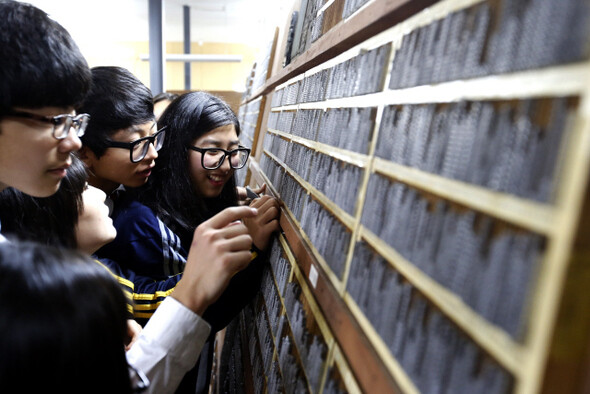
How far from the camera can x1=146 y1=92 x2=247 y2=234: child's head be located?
1.55 m

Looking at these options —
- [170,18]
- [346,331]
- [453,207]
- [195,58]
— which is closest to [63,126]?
[346,331]

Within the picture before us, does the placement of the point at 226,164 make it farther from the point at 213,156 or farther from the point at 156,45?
the point at 156,45

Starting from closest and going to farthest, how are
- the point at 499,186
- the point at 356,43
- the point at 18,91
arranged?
the point at 499,186
the point at 356,43
the point at 18,91

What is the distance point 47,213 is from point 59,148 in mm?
279

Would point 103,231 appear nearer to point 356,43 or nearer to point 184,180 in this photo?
point 184,180

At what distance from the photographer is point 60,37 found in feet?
3.08

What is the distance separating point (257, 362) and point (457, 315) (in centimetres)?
82

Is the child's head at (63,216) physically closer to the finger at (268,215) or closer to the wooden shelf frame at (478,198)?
the finger at (268,215)

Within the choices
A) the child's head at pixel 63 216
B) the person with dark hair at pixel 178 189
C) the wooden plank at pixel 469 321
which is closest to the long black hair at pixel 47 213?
the child's head at pixel 63 216

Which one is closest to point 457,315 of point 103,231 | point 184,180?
point 103,231

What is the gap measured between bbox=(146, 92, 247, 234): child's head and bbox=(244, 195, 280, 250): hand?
1.39ft

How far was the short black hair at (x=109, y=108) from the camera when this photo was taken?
1485 mm

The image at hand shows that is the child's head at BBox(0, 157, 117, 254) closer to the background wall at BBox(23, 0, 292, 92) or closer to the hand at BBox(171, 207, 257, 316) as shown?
the hand at BBox(171, 207, 257, 316)

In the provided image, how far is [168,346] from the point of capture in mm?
964
